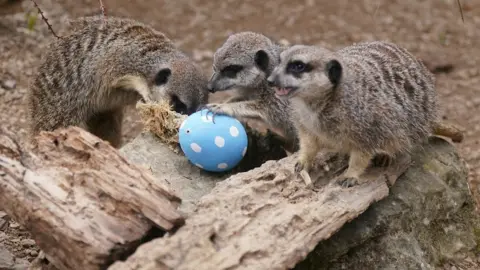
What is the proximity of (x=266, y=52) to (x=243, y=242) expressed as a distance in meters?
1.55

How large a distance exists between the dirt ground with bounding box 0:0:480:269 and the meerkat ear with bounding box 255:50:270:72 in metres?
1.80

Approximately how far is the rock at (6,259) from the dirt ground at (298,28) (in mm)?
2176

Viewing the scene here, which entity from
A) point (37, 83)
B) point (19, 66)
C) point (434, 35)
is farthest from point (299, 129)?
point (434, 35)

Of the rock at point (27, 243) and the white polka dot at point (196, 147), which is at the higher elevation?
the white polka dot at point (196, 147)

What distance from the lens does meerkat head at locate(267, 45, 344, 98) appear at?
10.4ft

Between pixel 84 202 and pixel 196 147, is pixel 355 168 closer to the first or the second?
pixel 196 147

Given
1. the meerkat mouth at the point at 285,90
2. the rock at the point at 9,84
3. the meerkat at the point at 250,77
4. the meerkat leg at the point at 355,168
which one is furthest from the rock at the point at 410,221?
the rock at the point at 9,84

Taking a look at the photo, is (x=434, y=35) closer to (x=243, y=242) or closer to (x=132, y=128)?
(x=132, y=128)

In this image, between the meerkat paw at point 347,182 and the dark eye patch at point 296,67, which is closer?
the dark eye patch at point 296,67

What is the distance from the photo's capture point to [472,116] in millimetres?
5680

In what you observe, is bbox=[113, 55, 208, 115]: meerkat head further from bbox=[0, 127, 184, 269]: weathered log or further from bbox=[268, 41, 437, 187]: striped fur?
bbox=[0, 127, 184, 269]: weathered log

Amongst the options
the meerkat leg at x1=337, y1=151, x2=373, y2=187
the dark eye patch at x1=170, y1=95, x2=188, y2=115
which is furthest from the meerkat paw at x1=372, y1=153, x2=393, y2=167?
the dark eye patch at x1=170, y1=95, x2=188, y2=115

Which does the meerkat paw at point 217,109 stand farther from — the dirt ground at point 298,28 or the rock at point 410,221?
the dirt ground at point 298,28

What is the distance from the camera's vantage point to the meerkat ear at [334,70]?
3.23 metres
